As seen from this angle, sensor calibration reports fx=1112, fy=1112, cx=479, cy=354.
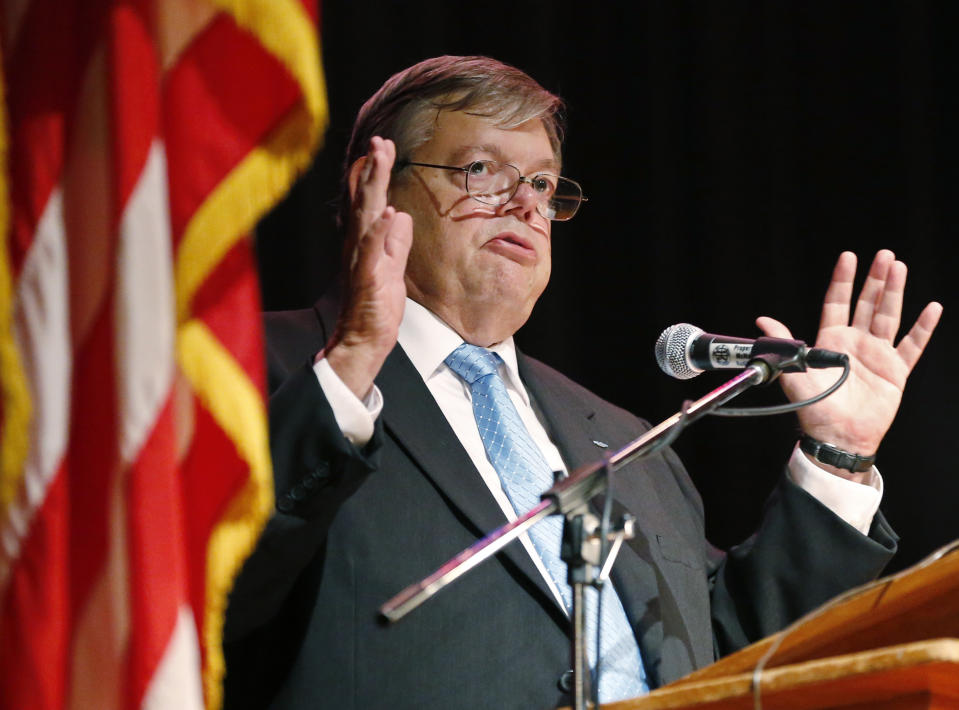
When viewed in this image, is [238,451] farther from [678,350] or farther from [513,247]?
[513,247]

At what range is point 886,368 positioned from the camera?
2.19 m

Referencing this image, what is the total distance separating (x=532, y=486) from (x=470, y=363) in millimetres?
315

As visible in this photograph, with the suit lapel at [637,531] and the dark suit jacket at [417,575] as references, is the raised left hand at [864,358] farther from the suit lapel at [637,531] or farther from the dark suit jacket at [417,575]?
the suit lapel at [637,531]

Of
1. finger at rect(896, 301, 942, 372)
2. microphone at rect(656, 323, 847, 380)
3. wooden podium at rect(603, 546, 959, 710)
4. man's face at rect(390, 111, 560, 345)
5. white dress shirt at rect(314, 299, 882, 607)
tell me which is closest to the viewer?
wooden podium at rect(603, 546, 959, 710)

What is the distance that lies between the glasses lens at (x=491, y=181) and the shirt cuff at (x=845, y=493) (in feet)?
2.70

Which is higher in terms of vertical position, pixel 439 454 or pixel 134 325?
pixel 134 325

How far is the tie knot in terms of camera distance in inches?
87.2

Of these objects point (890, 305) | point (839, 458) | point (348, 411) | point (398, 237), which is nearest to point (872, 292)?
point (890, 305)

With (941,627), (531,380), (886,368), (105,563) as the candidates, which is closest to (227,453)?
(105,563)

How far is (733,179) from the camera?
10.8ft

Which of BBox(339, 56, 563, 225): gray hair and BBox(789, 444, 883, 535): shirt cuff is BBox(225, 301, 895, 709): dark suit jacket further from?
BBox(339, 56, 563, 225): gray hair

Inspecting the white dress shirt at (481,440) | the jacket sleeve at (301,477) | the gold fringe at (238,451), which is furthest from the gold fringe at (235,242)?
the white dress shirt at (481,440)

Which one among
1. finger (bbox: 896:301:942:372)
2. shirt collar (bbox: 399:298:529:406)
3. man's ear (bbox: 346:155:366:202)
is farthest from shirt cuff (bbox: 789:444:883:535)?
man's ear (bbox: 346:155:366:202)

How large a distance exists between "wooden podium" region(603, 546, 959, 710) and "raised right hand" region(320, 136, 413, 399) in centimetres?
60
